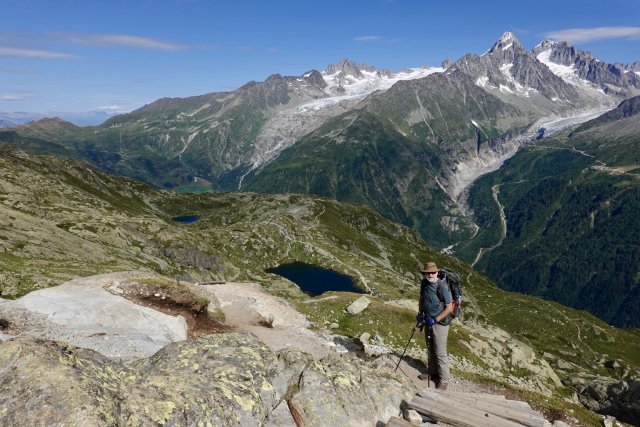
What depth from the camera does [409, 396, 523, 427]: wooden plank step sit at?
1792cm

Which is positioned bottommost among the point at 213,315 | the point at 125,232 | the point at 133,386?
the point at 125,232

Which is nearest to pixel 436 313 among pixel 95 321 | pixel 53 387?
pixel 53 387

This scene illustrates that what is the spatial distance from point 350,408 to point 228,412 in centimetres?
622

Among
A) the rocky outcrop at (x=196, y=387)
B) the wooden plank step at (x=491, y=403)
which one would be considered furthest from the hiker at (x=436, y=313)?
the wooden plank step at (x=491, y=403)

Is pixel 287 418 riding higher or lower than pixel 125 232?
higher

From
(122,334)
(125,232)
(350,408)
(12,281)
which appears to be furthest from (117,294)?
(125,232)

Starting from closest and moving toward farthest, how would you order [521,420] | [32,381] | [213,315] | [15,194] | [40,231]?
[32,381] < [521,420] < [213,315] < [40,231] < [15,194]

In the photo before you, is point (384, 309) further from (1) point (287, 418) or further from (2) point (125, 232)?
(2) point (125, 232)

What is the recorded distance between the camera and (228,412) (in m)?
16.5

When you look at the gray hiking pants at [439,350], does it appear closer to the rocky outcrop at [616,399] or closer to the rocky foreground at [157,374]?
the rocky foreground at [157,374]

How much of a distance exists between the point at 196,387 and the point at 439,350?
1517cm

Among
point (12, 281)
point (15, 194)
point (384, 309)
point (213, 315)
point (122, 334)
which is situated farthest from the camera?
point (15, 194)

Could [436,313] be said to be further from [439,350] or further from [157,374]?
[157,374]

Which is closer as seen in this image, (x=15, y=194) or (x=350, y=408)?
(x=350, y=408)
